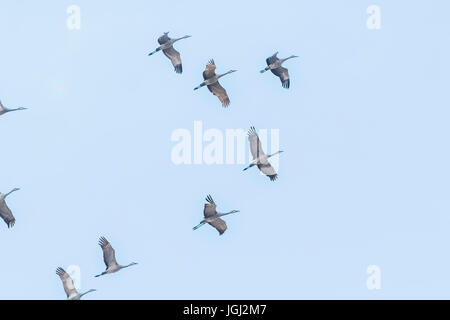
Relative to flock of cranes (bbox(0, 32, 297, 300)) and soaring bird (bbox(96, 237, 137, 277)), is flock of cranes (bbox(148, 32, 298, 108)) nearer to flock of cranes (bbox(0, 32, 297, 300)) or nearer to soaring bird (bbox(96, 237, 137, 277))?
flock of cranes (bbox(0, 32, 297, 300))

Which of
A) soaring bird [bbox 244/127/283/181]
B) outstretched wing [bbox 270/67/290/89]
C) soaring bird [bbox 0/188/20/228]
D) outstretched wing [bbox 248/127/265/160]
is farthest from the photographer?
outstretched wing [bbox 270/67/290/89]

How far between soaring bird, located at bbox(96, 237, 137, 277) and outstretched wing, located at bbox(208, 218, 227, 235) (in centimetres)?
374

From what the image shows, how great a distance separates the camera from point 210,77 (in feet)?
186

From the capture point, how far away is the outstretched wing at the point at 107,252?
179ft

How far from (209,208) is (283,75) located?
7.45m

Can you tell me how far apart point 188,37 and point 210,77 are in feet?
12.3

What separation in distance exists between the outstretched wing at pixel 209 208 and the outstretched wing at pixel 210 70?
16.7 feet

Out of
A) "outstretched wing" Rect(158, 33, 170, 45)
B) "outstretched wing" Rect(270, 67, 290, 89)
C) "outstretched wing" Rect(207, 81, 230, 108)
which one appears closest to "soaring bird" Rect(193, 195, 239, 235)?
"outstretched wing" Rect(207, 81, 230, 108)

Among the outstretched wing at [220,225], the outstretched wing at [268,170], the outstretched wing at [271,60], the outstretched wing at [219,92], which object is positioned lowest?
the outstretched wing at [220,225]

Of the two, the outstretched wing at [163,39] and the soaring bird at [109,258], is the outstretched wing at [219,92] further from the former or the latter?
the soaring bird at [109,258]

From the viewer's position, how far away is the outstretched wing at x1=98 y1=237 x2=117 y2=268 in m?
54.5

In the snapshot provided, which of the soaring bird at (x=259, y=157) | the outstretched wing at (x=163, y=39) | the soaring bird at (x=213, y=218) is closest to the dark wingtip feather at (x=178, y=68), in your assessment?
the outstretched wing at (x=163, y=39)
